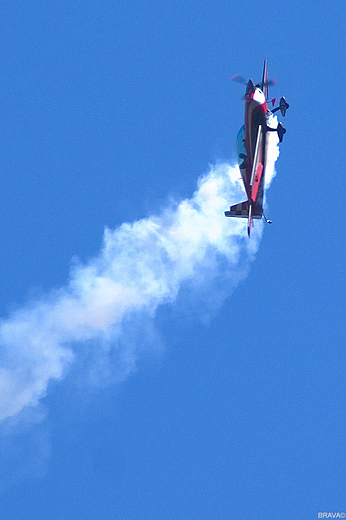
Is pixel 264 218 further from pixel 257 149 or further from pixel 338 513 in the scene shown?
pixel 338 513

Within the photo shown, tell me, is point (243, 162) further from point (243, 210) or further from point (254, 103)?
point (254, 103)

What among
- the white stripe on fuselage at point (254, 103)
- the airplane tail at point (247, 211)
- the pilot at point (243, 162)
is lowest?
the airplane tail at point (247, 211)

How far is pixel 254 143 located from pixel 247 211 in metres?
5.18

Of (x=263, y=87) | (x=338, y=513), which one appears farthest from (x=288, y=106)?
(x=338, y=513)

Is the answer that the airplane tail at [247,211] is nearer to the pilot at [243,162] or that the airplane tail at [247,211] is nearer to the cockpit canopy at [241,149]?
the pilot at [243,162]

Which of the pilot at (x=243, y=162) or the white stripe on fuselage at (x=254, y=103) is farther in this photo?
the pilot at (x=243, y=162)

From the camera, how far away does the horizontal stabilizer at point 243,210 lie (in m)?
117

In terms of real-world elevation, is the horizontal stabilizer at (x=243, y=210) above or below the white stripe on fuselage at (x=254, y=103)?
below

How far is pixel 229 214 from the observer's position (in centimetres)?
11775

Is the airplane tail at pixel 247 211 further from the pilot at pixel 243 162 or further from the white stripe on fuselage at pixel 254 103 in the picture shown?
the white stripe on fuselage at pixel 254 103

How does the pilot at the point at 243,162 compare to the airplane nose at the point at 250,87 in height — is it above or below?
below

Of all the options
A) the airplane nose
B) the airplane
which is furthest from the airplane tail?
the airplane nose

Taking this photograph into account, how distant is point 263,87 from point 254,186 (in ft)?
23.8

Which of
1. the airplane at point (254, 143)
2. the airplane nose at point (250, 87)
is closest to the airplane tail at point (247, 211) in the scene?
the airplane at point (254, 143)
